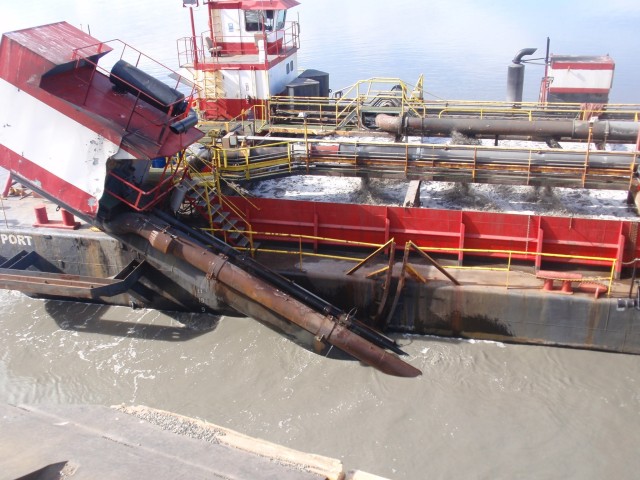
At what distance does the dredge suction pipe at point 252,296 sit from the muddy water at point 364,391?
553mm

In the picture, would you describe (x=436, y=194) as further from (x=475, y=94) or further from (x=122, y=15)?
(x=122, y=15)

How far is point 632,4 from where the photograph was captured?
324ft

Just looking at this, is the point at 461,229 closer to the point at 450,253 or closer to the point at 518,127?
the point at 450,253

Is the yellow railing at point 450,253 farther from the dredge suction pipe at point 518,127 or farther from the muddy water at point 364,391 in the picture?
the dredge suction pipe at point 518,127

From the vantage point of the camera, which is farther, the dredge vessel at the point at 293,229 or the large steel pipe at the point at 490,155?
the large steel pipe at the point at 490,155

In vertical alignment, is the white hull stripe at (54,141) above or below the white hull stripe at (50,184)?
above

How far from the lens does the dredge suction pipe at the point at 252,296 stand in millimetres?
10484

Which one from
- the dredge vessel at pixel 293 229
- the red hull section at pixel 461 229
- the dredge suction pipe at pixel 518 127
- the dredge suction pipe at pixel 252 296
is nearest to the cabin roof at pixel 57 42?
the dredge vessel at pixel 293 229

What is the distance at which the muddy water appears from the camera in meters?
9.05

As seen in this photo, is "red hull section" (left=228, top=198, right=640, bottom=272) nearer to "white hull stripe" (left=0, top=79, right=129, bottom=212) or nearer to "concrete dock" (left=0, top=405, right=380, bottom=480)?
"white hull stripe" (left=0, top=79, right=129, bottom=212)

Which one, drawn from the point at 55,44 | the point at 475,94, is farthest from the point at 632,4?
the point at 55,44

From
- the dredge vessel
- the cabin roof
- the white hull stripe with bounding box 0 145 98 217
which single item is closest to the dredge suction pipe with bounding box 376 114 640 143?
the dredge vessel

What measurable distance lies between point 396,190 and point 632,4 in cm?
10646

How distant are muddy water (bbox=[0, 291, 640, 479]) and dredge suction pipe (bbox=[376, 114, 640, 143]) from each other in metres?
5.43
